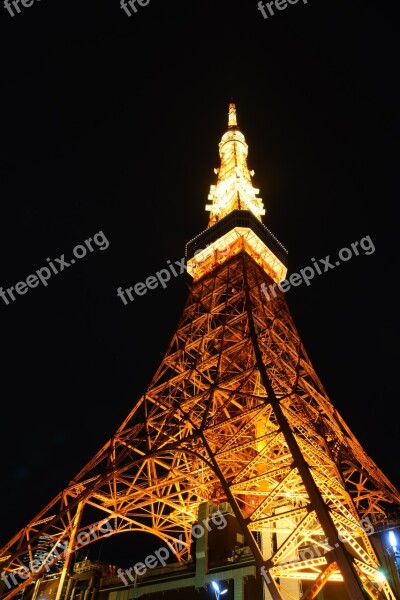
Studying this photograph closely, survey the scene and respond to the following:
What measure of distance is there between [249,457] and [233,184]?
1673 cm

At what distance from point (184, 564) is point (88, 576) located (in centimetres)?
458

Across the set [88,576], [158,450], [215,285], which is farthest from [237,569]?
[215,285]

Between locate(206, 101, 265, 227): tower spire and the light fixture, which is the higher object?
locate(206, 101, 265, 227): tower spire

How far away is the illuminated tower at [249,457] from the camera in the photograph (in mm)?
9637

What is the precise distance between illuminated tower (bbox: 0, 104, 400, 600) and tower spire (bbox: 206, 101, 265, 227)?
263cm

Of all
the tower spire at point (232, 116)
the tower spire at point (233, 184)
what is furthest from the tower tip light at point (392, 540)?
the tower spire at point (232, 116)

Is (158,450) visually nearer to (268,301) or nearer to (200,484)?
→ (200,484)

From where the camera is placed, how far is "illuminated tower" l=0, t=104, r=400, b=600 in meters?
9.64

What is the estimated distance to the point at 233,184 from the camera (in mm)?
27953

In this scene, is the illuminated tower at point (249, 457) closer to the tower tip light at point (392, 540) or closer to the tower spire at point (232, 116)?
the tower tip light at point (392, 540)

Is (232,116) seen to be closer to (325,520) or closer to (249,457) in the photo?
(249,457)

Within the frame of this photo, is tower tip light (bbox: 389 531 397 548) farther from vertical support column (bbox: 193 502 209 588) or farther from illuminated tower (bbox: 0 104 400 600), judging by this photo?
vertical support column (bbox: 193 502 209 588)

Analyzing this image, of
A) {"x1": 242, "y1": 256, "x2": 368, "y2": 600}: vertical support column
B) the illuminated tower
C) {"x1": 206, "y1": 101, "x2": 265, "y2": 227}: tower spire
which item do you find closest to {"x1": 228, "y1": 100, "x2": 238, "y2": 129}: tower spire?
{"x1": 206, "y1": 101, "x2": 265, "y2": 227}: tower spire

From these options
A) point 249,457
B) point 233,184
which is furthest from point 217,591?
point 233,184
